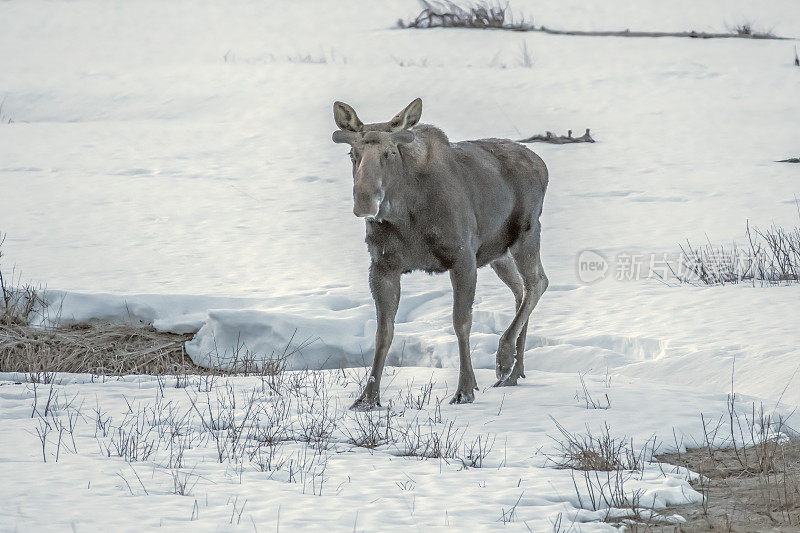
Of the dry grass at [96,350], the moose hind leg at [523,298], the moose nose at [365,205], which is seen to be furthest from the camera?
the dry grass at [96,350]

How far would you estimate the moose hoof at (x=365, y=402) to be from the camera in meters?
7.17

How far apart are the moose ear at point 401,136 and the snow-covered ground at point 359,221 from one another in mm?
1845

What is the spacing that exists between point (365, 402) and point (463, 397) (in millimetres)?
708

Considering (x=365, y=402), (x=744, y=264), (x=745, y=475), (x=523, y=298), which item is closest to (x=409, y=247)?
(x=365, y=402)

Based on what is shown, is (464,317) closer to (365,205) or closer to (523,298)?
(523,298)

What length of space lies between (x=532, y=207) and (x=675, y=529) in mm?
4312

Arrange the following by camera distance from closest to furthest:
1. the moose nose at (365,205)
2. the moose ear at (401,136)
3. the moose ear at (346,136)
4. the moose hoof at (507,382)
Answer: the moose nose at (365,205), the moose ear at (346,136), the moose ear at (401,136), the moose hoof at (507,382)

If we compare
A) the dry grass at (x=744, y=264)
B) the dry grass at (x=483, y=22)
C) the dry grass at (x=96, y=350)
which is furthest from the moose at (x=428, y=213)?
the dry grass at (x=483, y=22)

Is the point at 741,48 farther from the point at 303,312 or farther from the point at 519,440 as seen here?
the point at 519,440

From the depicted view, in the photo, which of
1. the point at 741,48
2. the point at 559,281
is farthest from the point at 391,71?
the point at 559,281

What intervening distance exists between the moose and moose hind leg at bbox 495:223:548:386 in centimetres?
1

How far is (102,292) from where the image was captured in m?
10.7

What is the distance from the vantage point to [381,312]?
24.5 feet

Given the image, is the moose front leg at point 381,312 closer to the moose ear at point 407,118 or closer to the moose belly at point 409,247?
the moose belly at point 409,247
